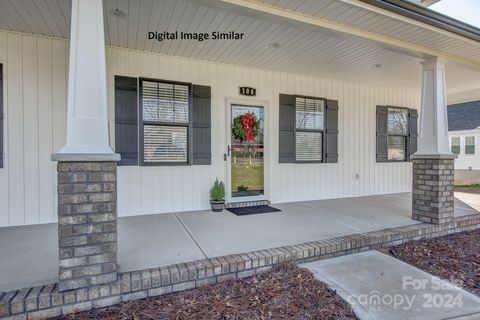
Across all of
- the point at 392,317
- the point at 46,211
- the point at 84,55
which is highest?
the point at 84,55

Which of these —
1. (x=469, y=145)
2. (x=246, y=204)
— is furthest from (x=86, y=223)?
(x=469, y=145)

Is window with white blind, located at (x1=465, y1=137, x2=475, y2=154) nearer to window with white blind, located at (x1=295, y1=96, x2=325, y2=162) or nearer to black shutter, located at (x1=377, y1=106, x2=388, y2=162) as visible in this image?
black shutter, located at (x1=377, y1=106, x2=388, y2=162)

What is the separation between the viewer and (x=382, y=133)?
6.34 m

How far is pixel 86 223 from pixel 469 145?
59.8 feet

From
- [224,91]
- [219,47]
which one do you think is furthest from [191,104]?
[219,47]

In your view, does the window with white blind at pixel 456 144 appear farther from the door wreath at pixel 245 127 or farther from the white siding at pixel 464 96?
the door wreath at pixel 245 127

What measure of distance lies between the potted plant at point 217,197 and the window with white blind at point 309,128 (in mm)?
1829

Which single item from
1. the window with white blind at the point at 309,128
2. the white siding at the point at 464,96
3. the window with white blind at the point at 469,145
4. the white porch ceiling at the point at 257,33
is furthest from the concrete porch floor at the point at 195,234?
the window with white blind at the point at 469,145

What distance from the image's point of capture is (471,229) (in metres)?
4.04

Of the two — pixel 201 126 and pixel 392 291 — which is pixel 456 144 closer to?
pixel 201 126

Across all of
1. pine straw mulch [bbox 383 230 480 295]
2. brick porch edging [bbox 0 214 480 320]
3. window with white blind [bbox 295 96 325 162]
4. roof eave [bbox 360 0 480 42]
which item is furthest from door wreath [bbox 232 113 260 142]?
pine straw mulch [bbox 383 230 480 295]

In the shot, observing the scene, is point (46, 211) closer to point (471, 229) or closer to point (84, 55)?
point (84, 55)

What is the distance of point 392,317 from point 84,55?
3.00 metres

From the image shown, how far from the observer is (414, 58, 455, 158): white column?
386cm
